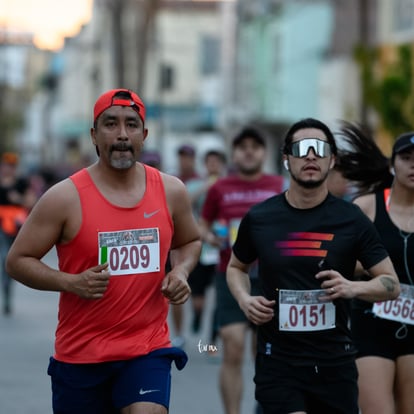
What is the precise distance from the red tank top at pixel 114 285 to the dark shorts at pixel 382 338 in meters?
1.39

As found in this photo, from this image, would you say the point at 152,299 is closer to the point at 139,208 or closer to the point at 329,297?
the point at 139,208

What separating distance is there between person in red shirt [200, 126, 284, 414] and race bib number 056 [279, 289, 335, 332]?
322 centimetres

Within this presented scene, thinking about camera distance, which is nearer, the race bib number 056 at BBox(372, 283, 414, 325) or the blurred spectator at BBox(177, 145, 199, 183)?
the race bib number 056 at BBox(372, 283, 414, 325)

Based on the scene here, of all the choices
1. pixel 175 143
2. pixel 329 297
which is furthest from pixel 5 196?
pixel 175 143

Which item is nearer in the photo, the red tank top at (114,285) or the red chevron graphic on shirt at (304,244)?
the red tank top at (114,285)

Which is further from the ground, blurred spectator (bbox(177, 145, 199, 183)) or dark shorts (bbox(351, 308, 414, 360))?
blurred spectator (bbox(177, 145, 199, 183))

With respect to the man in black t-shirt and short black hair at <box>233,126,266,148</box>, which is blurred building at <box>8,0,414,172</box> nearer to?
short black hair at <box>233,126,266,148</box>

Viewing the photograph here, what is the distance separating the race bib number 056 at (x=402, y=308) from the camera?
6676 millimetres

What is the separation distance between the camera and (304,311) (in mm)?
5820

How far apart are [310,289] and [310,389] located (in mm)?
469

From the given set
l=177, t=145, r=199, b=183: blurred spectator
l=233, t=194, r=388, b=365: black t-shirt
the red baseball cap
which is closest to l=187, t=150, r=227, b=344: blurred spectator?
l=177, t=145, r=199, b=183: blurred spectator

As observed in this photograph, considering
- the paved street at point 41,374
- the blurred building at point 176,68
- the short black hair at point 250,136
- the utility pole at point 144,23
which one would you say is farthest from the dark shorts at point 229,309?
the blurred building at point 176,68

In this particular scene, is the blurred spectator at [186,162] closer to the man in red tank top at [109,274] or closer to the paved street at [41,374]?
the paved street at [41,374]

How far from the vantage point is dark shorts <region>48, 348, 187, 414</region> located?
560cm
